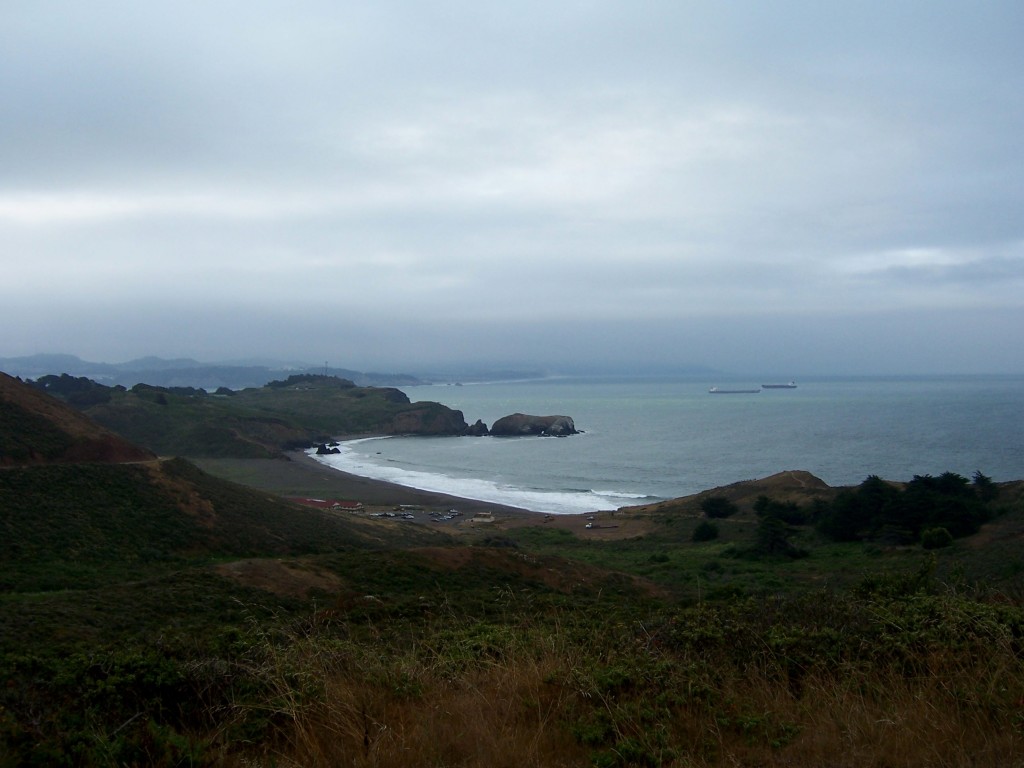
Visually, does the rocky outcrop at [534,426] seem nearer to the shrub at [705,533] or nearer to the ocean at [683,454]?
the ocean at [683,454]

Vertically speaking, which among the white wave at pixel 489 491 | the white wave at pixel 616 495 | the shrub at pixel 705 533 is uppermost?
the shrub at pixel 705 533

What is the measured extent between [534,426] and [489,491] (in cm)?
5172

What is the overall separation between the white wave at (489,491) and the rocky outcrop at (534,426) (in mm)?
34397

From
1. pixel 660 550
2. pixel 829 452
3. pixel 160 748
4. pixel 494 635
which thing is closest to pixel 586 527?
pixel 660 550

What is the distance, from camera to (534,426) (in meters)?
107

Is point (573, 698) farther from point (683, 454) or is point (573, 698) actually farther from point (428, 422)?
point (428, 422)

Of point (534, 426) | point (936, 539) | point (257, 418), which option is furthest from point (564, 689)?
point (534, 426)

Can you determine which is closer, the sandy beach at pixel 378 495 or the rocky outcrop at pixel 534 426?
the sandy beach at pixel 378 495

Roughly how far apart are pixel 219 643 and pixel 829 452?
72.5m

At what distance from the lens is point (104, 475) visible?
80.6 ft

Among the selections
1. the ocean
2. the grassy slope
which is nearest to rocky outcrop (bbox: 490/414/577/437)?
the ocean

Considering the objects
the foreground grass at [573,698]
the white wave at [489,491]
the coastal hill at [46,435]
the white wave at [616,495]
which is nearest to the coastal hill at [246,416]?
the white wave at [489,491]

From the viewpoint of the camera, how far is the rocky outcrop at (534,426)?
104 m

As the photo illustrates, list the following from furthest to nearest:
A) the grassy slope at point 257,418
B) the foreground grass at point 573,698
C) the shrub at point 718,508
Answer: the grassy slope at point 257,418
the shrub at point 718,508
the foreground grass at point 573,698
